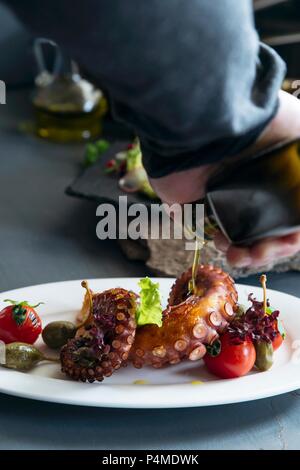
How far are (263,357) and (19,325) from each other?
0.32 meters

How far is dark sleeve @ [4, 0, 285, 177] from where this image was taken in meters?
0.75

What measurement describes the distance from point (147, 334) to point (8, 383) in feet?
0.60

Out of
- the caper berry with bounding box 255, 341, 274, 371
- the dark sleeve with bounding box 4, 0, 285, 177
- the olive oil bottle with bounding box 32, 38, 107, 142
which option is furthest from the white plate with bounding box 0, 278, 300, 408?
the olive oil bottle with bounding box 32, 38, 107, 142

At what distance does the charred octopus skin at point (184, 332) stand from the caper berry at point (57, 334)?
11 cm

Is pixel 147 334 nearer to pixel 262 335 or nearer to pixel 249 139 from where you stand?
pixel 262 335

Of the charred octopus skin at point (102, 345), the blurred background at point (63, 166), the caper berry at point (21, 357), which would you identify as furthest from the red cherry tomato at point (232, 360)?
the blurred background at point (63, 166)

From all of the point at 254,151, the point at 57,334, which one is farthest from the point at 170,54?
the point at 57,334

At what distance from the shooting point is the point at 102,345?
1066 millimetres

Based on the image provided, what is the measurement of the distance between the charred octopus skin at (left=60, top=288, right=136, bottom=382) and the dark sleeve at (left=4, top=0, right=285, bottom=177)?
1.10 feet

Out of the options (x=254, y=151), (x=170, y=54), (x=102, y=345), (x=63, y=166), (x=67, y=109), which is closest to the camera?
(x=170, y=54)

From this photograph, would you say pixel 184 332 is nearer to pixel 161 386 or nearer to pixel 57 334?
pixel 161 386

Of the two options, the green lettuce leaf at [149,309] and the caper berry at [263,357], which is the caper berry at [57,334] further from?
the caper berry at [263,357]

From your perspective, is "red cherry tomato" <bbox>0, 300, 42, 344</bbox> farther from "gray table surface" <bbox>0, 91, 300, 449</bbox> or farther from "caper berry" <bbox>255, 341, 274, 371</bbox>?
"caper berry" <bbox>255, 341, 274, 371</bbox>
